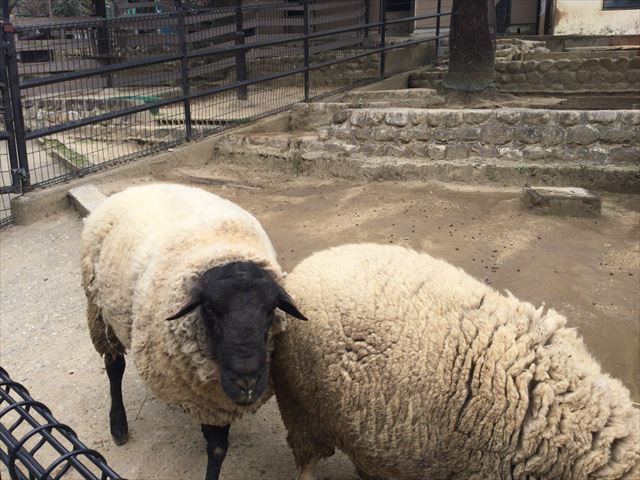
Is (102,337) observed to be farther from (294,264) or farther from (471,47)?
(471,47)

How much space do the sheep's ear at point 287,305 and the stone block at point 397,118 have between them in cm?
494

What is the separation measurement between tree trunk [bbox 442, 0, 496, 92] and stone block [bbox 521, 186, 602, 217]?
410 centimetres

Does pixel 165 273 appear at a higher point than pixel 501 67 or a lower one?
lower

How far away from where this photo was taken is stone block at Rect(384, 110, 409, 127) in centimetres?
695

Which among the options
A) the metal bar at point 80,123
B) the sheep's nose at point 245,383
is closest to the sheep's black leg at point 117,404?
the sheep's nose at point 245,383

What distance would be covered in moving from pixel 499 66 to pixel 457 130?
16.5 feet

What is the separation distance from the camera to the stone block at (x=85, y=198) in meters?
5.89

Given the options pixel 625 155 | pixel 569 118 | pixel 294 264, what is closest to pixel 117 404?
pixel 294 264

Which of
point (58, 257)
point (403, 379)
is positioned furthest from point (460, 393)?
point (58, 257)

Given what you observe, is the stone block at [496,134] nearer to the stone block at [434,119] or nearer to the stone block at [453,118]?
the stone block at [453,118]

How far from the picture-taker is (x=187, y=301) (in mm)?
2363

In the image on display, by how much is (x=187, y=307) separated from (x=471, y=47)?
803cm

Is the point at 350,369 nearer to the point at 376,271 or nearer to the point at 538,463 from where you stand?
the point at 376,271

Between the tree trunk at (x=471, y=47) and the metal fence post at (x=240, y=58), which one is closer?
the tree trunk at (x=471, y=47)
